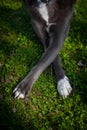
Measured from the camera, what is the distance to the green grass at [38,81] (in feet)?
13.3

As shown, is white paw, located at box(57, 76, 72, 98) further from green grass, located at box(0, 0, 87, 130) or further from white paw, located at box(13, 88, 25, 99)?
white paw, located at box(13, 88, 25, 99)

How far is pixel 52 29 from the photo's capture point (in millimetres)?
4621

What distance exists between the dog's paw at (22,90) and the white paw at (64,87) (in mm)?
368

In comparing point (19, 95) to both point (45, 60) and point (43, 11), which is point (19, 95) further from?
point (43, 11)

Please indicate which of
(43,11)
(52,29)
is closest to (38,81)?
(52,29)

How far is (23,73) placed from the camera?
15.2 feet

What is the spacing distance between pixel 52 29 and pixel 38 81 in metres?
0.70

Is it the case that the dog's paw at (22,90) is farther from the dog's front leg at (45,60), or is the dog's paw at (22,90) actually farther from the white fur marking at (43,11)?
the white fur marking at (43,11)

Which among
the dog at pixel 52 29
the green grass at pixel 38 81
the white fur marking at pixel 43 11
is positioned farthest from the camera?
the white fur marking at pixel 43 11

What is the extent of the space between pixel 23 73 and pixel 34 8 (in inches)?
33.5

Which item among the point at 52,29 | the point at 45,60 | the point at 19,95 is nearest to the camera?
the point at 19,95

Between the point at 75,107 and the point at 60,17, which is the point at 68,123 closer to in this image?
the point at 75,107

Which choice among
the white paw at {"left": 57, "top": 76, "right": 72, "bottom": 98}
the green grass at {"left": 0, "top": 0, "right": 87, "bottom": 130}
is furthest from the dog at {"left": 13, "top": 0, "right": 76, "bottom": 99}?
the green grass at {"left": 0, "top": 0, "right": 87, "bottom": 130}

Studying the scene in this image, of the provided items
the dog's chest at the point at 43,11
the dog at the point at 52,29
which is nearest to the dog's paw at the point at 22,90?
the dog at the point at 52,29
